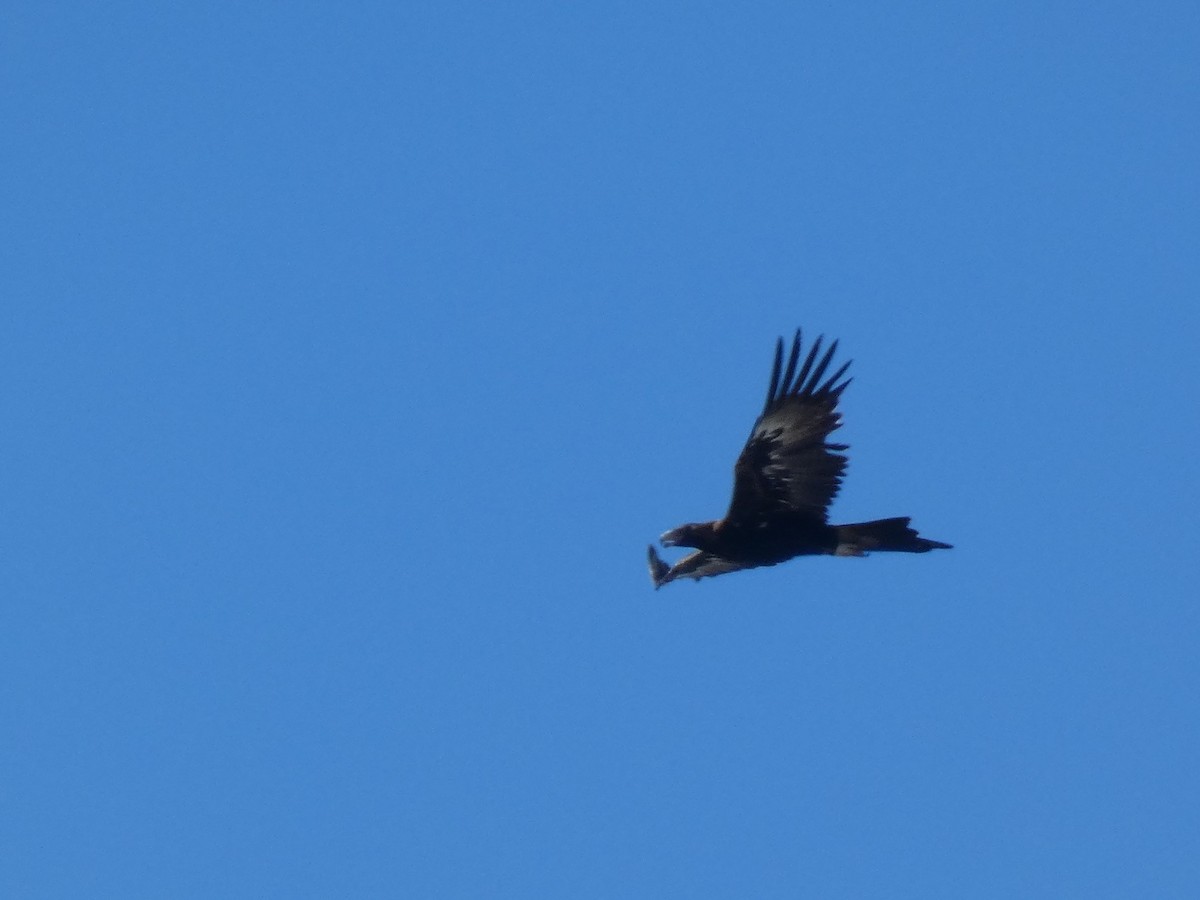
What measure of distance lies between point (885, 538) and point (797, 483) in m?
1.02

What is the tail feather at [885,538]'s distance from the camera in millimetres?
15961

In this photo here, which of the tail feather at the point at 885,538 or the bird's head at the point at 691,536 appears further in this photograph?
the bird's head at the point at 691,536

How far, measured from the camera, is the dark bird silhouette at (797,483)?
16.0 m

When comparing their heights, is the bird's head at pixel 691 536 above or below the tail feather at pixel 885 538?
above

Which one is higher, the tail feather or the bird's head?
the bird's head

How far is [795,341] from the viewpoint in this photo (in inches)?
635

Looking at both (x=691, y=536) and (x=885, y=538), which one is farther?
(x=691, y=536)

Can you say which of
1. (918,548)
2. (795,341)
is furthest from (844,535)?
(795,341)

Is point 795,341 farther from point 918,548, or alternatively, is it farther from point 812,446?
point 918,548

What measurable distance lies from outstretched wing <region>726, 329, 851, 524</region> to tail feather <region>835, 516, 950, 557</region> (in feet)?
1.11

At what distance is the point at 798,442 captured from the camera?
1608 cm

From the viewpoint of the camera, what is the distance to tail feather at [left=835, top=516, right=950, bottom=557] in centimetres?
1596

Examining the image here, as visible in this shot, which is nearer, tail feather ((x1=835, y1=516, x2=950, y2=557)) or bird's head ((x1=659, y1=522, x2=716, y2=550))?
tail feather ((x1=835, y1=516, x2=950, y2=557))

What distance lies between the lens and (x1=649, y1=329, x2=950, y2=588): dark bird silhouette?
52.5 feet
